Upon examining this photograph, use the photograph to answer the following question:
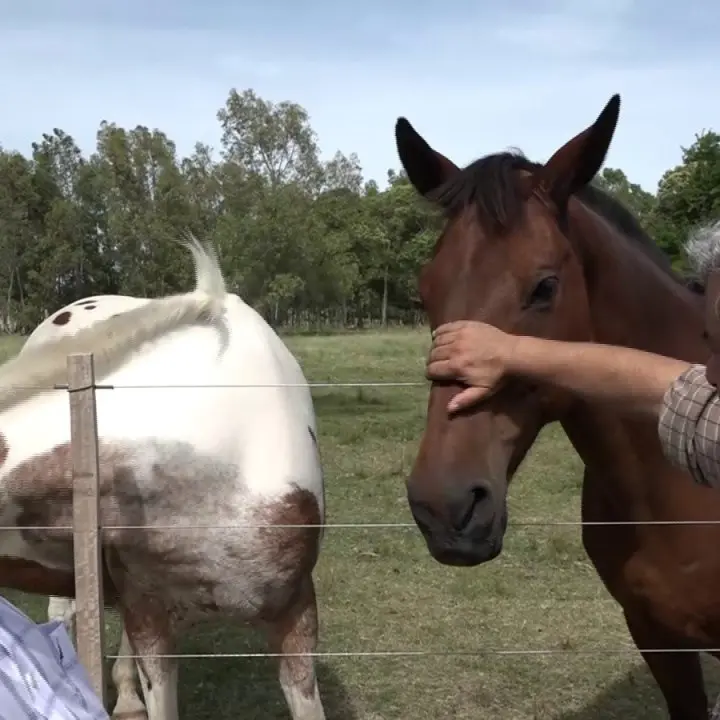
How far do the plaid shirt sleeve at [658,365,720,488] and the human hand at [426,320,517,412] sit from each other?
1.26ft

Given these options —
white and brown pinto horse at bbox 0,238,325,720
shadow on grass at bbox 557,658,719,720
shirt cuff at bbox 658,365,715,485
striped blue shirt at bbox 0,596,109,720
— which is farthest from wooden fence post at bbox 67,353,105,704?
shadow on grass at bbox 557,658,719,720

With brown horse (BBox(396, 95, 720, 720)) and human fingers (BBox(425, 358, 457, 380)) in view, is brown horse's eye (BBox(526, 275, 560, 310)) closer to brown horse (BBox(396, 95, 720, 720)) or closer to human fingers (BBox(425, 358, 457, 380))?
brown horse (BBox(396, 95, 720, 720))

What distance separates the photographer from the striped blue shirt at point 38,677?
127 cm

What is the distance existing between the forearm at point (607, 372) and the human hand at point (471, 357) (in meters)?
0.08

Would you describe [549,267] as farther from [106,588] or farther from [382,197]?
[382,197]

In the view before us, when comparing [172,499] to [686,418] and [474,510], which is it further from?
[686,418]

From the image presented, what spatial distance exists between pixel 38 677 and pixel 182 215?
32.2 meters

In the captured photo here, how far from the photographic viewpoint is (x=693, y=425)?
1425 mm

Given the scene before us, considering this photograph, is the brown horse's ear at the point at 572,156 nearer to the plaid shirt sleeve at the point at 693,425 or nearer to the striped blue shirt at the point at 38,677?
the plaid shirt sleeve at the point at 693,425

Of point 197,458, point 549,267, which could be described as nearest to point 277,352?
point 197,458

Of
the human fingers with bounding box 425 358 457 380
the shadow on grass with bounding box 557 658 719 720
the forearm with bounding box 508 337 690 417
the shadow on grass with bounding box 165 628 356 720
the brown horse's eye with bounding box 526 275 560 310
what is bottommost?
the shadow on grass with bounding box 165 628 356 720

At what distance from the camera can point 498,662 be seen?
4398mm

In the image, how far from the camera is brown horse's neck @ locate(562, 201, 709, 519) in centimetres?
225

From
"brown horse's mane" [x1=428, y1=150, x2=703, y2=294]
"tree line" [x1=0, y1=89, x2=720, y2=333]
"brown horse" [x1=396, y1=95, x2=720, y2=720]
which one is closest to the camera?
"brown horse" [x1=396, y1=95, x2=720, y2=720]
